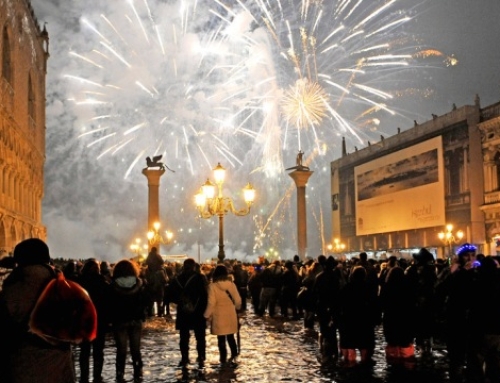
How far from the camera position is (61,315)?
3.99 m

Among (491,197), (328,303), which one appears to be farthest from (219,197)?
(491,197)

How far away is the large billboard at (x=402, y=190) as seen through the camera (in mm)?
44000

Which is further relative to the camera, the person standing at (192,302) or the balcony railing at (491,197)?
the balcony railing at (491,197)

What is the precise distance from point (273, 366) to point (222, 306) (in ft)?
3.65

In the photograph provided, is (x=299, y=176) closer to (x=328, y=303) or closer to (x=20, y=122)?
(x=20, y=122)

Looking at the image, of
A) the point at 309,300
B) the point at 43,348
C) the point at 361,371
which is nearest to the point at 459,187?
the point at 309,300

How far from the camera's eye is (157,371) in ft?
29.8

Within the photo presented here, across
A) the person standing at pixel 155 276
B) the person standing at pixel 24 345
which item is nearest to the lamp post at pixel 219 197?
the person standing at pixel 155 276

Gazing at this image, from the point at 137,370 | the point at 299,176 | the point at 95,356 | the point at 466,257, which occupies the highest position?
the point at 299,176

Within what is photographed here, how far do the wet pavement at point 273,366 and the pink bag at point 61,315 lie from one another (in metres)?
4.47

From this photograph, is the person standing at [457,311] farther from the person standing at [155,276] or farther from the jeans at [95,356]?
the person standing at [155,276]

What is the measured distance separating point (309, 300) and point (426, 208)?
34858mm

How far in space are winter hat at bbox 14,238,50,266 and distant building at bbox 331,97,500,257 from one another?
3578 cm

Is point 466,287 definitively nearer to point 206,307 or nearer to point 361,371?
point 361,371
